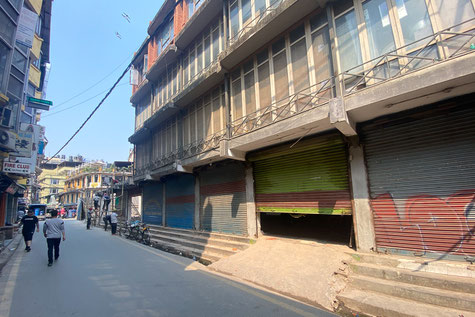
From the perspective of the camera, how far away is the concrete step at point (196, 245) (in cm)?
903

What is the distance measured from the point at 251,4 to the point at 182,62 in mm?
6497

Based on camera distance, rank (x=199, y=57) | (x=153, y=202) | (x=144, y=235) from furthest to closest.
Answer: (x=153, y=202), (x=144, y=235), (x=199, y=57)

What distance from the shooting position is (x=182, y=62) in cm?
1464

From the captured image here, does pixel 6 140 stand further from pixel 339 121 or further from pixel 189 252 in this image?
pixel 339 121

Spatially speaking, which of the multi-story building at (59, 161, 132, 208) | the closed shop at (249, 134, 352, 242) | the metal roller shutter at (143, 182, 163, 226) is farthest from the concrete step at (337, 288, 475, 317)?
the multi-story building at (59, 161, 132, 208)

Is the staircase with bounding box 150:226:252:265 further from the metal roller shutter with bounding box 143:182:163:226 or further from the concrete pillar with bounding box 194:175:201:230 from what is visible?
the metal roller shutter with bounding box 143:182:163:226

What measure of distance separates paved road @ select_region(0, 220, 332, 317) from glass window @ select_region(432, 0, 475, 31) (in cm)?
661

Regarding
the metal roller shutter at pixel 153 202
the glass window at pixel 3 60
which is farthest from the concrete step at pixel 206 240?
the glass window at pixel 3 60

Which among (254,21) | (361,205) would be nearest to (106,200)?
(254,21)

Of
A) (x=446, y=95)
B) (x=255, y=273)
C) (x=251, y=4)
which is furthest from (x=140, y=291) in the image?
(x=251, y=4)

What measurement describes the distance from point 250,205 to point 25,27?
45.9 feet

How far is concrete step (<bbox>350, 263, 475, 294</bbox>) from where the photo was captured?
412 cm

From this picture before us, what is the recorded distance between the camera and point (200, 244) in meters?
10.4

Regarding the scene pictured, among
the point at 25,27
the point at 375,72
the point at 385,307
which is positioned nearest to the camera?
the point at 385,307
